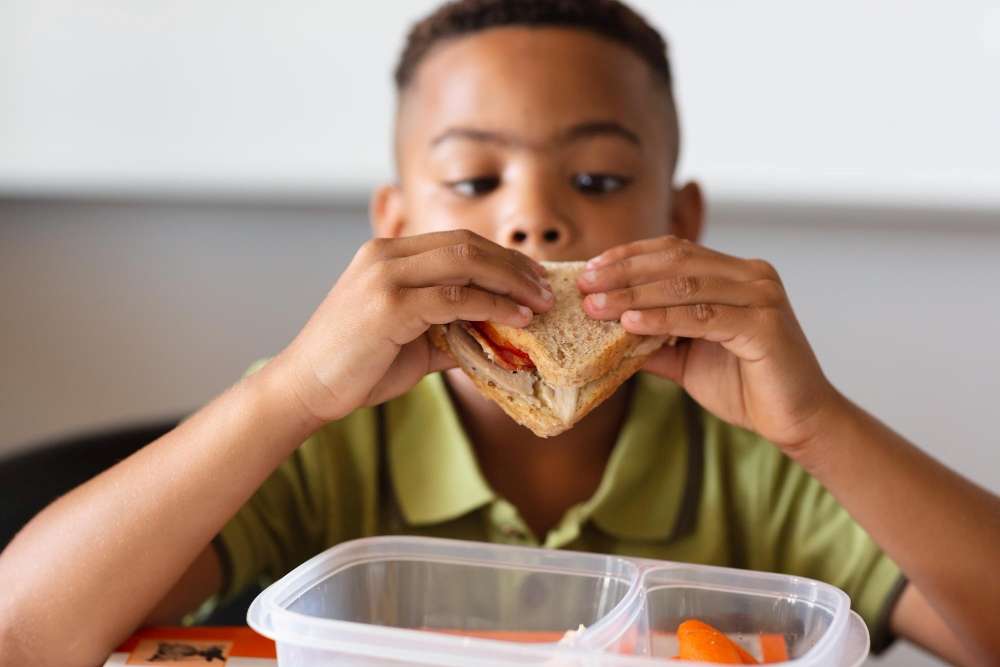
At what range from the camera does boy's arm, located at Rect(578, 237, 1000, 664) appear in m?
0.75

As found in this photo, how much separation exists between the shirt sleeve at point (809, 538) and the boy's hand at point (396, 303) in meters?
0.44

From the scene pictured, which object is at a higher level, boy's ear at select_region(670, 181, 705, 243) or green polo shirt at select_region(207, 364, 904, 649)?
boy's ear at select_region(670, 181, 705, 243)

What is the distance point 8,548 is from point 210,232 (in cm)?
83

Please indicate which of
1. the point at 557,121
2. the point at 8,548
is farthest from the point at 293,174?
the point at 8,548

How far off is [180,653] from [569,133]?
57cm

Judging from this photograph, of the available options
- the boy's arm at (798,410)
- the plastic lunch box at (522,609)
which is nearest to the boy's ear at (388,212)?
the boy's arm at (798,410)

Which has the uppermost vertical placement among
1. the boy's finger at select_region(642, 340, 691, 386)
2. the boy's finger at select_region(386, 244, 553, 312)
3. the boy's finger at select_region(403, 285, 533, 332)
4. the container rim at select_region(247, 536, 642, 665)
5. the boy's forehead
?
the boy's forehead

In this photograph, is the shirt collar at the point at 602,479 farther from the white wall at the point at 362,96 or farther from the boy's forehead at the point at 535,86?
the white wall at the point at 362,96

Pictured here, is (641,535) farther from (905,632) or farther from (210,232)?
(210,232)

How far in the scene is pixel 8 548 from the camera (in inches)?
33.3

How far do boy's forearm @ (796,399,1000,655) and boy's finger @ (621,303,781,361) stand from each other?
0.11m

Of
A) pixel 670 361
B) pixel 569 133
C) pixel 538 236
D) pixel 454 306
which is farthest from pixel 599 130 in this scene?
pixel 454 306

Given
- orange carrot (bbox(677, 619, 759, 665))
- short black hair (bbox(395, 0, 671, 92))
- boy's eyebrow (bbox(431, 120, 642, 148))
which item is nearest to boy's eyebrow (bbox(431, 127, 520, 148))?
boy's eyebrow (bbox(431, 120, 642, 148))

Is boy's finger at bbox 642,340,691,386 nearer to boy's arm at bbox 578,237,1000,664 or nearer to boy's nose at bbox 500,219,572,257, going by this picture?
boy's arm at bbox 578,237,1000,664
